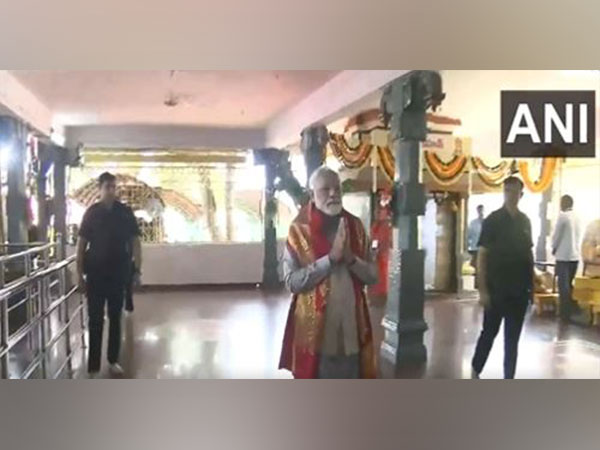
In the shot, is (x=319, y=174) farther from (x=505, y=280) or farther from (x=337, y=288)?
(x=505, y=280)

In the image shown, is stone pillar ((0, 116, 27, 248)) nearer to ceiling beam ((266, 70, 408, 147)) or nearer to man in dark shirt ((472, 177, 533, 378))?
ceiling beam ((266, 70, 408, 147))

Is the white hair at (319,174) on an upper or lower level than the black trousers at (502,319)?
upper

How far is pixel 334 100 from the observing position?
1894 mm

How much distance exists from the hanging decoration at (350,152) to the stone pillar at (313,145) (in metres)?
0.03

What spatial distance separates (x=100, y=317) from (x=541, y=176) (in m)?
1.40

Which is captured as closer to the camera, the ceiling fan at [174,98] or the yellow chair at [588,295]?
the ceiling fan at [174,98]

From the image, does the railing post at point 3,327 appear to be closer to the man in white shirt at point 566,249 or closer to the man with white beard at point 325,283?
the man with white beard at point 325,283

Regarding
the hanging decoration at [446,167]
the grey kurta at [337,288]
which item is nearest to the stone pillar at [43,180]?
the grey kurta at [337,288]

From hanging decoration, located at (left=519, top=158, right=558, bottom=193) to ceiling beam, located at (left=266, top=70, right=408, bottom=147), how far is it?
0.47 metres

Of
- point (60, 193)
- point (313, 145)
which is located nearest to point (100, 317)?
point (60, 193)

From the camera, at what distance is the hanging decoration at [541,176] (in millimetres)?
1911

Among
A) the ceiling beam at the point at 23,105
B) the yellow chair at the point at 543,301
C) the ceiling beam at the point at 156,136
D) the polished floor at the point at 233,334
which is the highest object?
the ceiling beam at the point at 23,105

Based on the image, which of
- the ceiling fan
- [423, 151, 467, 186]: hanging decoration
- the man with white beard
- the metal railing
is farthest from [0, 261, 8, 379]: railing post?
[423, 151, 467, 186]: hanging decoration
